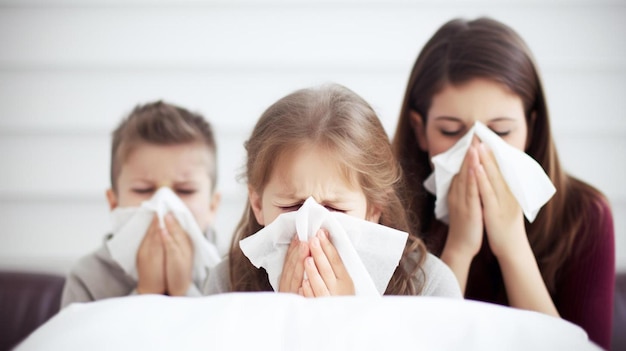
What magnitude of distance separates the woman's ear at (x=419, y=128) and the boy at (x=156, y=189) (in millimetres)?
533

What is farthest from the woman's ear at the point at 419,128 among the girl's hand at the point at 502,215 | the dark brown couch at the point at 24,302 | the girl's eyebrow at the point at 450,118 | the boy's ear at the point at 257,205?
the dark brown couch at the point at 24,302

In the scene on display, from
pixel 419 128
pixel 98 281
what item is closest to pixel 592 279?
pixel 419 128

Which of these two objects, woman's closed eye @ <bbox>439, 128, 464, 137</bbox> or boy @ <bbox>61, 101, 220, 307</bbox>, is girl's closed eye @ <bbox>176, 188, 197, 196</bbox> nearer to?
boy @ <bbox>61, 101, 220, 307</bbox>

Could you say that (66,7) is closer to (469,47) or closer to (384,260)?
(469,47)

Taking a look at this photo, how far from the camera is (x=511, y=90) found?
60.2 inches

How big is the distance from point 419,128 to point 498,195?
289 millimetres

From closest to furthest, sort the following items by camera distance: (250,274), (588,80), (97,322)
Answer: (97,322) < (250,274) < (588,80)

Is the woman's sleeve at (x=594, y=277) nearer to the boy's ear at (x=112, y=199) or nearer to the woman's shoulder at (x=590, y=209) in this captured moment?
the woman's shoulder at (x=590, y=209)

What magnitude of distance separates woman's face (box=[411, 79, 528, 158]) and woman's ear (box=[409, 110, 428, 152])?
81 millimetres

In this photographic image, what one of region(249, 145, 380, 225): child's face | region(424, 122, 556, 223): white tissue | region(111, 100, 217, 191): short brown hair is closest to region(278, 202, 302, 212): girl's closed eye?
region(249, 145, 380, 225): child's face

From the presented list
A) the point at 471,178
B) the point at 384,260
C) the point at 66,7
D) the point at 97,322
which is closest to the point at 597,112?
the point at 471,178

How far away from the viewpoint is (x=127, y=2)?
2436 millimetres

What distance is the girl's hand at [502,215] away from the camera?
146 cm

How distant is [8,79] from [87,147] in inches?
14.8
